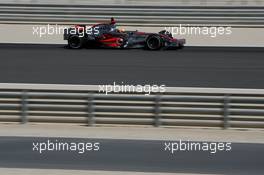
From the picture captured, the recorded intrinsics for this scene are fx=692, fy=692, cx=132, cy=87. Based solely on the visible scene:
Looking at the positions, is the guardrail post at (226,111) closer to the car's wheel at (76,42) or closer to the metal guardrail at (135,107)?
the metal guardrail at (135,107)

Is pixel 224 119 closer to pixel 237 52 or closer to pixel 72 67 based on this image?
pixel 72 67

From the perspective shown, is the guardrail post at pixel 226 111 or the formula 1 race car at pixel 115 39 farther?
the formula 1 race car at pixel 115 39

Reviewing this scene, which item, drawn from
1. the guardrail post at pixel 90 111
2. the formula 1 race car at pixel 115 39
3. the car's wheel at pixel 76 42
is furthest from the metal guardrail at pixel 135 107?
the car's wheel at pixel 76 42

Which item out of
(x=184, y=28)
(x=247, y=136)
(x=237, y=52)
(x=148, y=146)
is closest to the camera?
(x=148, y=146)

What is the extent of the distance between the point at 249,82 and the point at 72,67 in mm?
3883

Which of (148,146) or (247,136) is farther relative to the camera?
(247,136)

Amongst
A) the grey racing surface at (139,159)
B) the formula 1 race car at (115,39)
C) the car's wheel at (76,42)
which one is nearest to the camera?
the grey racing surface at (139,159)

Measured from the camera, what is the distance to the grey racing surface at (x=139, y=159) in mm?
7133

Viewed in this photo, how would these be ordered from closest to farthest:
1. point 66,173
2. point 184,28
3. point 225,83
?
point 66,173 < point 225,83 < point 184,28

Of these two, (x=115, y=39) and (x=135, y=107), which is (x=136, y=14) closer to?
(x=115, y=39)

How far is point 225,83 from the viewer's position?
42.5 ft

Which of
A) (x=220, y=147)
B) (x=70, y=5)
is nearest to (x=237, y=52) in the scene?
(x=70, y=5)

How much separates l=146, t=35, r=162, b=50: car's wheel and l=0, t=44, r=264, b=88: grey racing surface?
24cm

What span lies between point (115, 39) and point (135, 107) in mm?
8271
